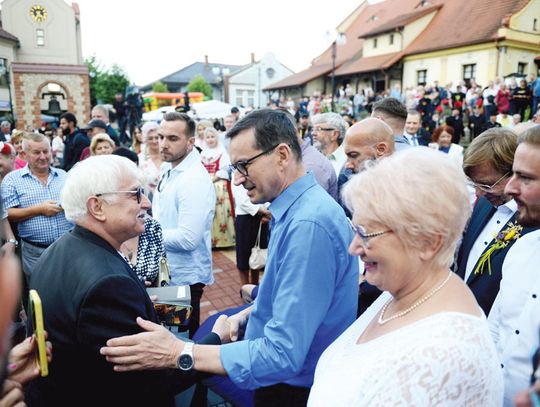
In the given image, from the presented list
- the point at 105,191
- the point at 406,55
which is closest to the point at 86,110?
the point at 406,55

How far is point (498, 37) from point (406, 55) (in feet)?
23.2

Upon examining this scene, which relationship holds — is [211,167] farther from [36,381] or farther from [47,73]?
[47,73]

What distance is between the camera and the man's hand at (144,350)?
5.20ft

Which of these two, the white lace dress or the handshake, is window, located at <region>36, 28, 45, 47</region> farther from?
the white lace dress

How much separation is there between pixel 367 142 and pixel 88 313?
2760 millimetres

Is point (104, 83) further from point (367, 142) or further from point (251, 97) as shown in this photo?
point (367, 142)

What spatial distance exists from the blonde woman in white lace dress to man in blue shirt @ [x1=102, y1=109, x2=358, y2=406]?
0.21 metres

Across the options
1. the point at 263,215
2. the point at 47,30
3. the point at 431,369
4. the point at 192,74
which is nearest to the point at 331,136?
the point at 263,215

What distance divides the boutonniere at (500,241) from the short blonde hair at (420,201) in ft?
3.71

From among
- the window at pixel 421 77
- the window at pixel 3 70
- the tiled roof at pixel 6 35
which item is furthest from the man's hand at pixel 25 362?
the tiled roof at pixel 6 35

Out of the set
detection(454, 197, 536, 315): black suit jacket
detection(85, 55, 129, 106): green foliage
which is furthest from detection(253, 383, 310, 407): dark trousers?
detection(85, 55, 129, 106): green foliage

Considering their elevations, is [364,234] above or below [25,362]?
above

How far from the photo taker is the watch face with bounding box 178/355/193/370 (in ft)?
5.49

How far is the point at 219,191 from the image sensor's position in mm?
7254
